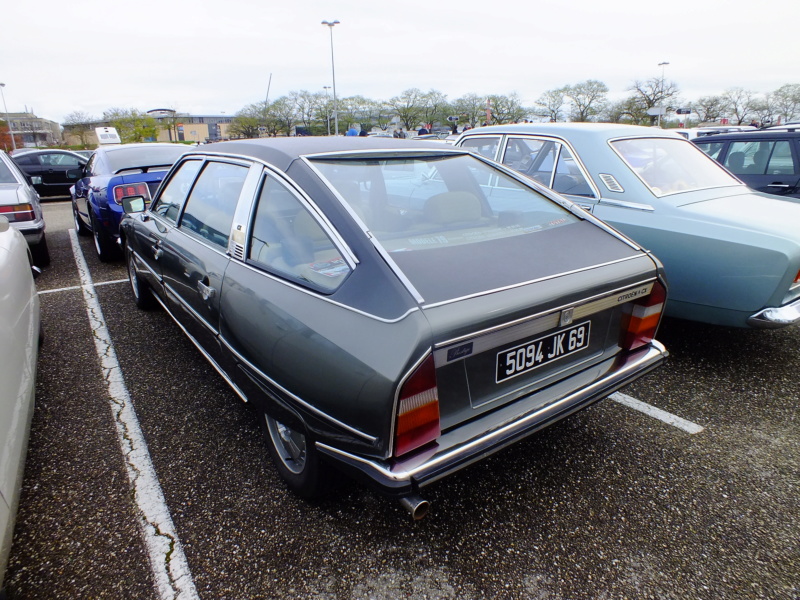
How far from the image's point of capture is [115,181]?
5.55m

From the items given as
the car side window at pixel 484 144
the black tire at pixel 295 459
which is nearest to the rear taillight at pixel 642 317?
the black tire at pixel 295 459

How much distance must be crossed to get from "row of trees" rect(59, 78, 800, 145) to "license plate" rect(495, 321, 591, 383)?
1986 inches

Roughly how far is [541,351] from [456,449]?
558 mm

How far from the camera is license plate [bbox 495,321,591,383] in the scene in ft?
6.11

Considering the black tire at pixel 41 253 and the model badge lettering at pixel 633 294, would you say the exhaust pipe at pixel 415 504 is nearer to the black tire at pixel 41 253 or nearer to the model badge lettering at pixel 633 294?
the model badge lettering at pixel 633 294

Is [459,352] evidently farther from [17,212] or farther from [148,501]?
[17,212]

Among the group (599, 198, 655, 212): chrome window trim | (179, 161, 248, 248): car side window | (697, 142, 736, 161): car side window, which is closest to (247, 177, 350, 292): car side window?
(179, 161, 248, 248): car side window

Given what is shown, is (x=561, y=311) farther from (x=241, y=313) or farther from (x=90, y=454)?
(x=90, y=454)

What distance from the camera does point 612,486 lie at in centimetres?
229

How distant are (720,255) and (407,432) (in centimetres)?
255

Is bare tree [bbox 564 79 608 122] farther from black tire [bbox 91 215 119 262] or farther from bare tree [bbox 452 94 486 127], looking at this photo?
black tire [bbox 91 215 119 262]

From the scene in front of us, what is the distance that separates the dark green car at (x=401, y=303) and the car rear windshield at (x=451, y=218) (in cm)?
1

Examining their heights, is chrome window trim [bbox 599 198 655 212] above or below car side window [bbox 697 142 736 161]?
below

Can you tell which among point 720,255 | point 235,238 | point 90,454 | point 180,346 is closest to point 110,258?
point 180,346
